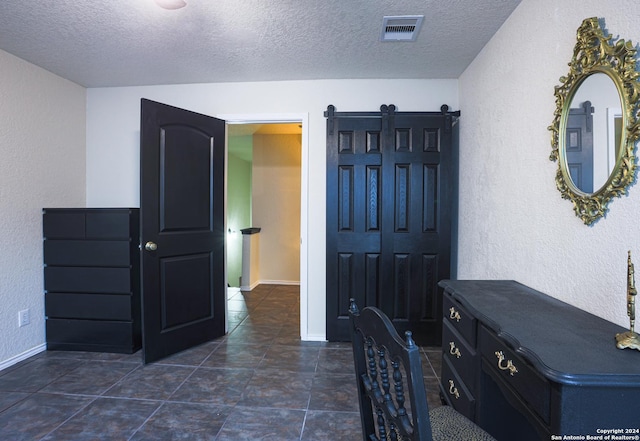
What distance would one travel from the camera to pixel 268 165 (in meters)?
5.56

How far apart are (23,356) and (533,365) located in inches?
144

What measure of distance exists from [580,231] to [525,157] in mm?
620

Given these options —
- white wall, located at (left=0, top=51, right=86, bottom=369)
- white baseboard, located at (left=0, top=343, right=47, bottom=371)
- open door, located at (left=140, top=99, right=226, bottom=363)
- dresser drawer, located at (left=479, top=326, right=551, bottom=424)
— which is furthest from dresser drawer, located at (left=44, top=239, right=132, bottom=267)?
dresser drawer, located at (left=479, top=326, right=551, bottom=424)

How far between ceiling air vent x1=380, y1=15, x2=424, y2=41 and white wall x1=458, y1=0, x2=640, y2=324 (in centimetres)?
56

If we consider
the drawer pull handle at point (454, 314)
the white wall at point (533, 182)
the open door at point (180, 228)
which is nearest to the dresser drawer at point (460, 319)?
the drawer pull handle at point (454, 314)

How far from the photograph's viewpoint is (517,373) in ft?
3.61

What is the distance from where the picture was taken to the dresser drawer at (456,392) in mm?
1535

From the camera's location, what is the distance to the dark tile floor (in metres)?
1.90

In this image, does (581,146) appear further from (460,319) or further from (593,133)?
(460,319)

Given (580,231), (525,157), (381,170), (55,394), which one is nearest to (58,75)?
(55,394)

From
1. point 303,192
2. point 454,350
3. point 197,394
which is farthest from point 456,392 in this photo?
point 303,192

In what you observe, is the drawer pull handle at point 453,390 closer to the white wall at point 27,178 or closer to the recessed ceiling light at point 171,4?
the recessed ceiling light at point 171,4

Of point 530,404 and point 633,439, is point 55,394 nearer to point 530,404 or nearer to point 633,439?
point 530,404

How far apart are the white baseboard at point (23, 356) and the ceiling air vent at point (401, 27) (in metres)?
3.80
